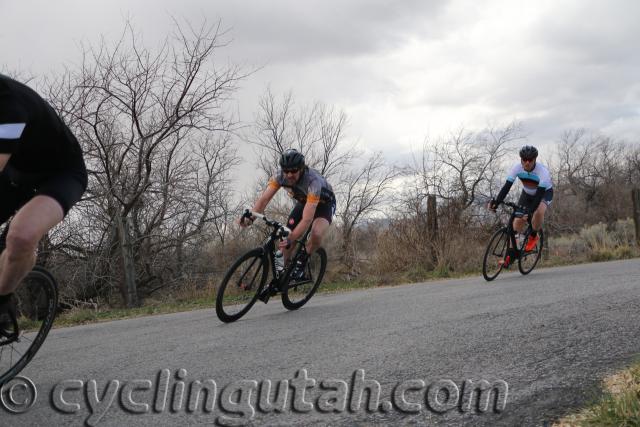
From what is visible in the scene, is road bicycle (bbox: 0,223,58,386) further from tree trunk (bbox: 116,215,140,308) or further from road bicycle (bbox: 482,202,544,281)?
road bicycle (bbox: 482,202,544,281)

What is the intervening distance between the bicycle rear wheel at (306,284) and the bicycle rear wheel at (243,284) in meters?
0.50

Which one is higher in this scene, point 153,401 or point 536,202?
point 536,202

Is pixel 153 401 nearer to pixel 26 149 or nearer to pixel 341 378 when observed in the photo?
pixel 341 378

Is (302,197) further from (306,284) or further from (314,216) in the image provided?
(306,284)

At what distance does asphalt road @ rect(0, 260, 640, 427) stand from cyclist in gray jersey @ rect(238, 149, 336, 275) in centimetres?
129

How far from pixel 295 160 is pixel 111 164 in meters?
9.94

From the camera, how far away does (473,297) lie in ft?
22.2

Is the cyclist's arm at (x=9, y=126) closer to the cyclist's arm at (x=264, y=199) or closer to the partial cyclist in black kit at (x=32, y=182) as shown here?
the partial cyclist in black kit at (x=32, y=182)

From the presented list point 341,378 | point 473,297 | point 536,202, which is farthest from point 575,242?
point 341,378

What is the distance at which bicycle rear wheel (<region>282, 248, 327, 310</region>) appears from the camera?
732cm

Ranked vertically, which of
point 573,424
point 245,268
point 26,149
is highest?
point 26,149

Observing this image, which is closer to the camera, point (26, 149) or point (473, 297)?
point (26, 149)

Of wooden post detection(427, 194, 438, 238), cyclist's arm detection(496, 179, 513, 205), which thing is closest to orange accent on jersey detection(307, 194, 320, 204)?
cyclist's arm detection(496, 179, 513, 205)

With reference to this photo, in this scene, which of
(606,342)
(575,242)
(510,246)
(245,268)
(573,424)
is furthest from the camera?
(575,242)
